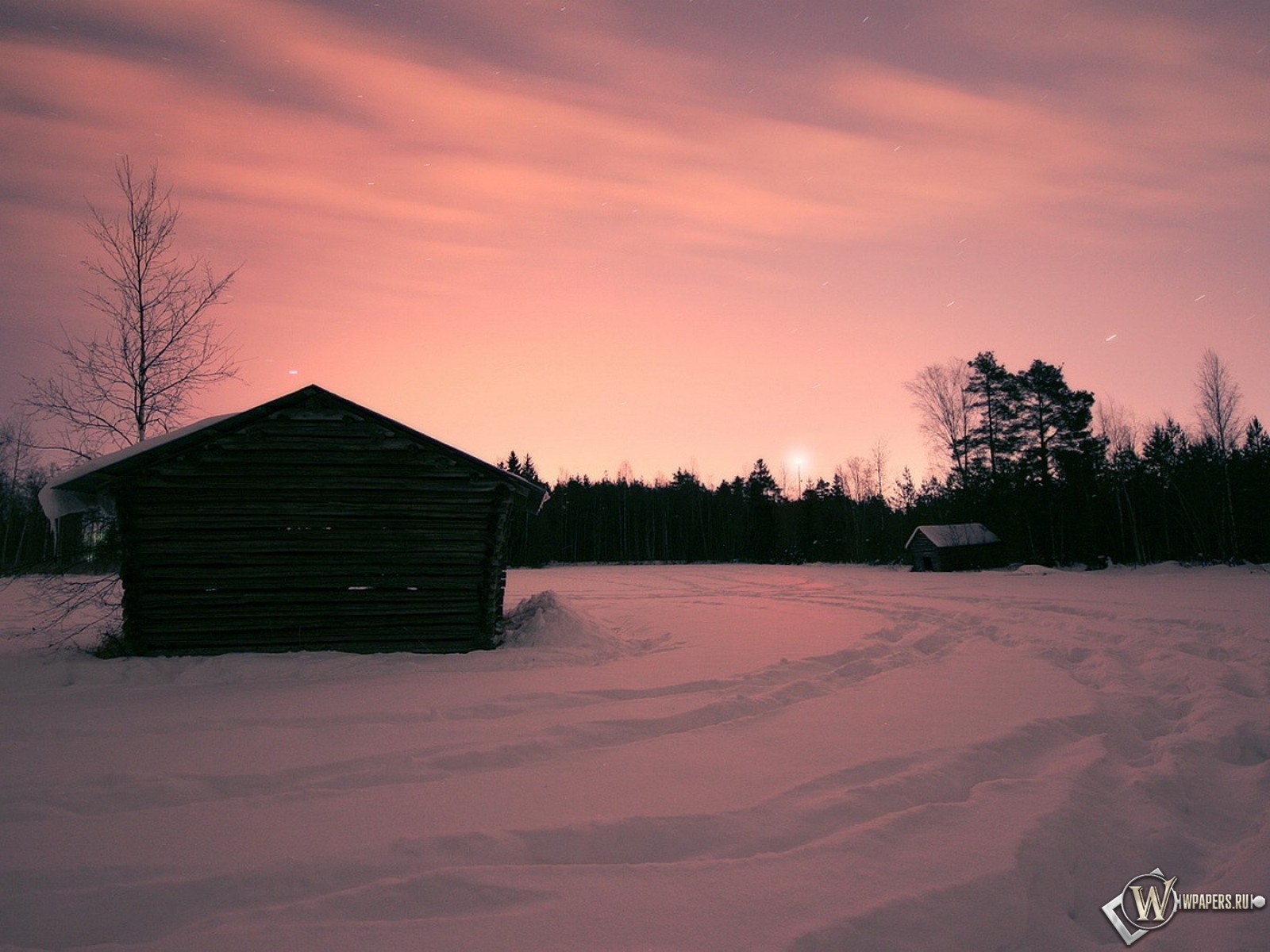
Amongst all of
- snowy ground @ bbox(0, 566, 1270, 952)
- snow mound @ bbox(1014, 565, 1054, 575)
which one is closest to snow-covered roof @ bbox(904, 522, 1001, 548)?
snow mound @ bbox(1014, 565, 1054, 575)

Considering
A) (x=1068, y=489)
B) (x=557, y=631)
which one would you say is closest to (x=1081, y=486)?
(x=1068, y=489)

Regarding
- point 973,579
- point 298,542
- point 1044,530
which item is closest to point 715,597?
point 973,579

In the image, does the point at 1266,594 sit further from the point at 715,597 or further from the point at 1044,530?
the point at 1044,530

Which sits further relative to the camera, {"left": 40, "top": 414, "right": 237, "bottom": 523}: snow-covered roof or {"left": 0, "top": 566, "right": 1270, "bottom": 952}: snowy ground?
{"left": 40, "top": 414, "right": 237, "bottom": 523}: snow-covered roof

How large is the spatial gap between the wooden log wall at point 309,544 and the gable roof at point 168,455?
5.5 inches

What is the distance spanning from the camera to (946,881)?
326cm

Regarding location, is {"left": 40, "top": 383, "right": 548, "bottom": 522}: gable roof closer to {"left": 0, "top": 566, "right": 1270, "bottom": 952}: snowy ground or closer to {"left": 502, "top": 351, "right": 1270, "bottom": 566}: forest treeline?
{"left": 0, "top": 566, "right": 1270, "bottom": 952}: snowy ground

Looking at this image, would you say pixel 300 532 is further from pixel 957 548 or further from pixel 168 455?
pixel 957 548

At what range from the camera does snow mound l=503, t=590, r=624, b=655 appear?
35.4 ft

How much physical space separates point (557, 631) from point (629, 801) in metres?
7.22

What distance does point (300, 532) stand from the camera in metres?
10.2

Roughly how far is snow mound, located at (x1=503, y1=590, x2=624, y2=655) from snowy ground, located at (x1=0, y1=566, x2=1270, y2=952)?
1601 millimetres

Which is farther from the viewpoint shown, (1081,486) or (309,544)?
(1081,486)

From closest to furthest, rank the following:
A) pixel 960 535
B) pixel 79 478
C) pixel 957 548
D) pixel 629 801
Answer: pixel 629 801
pixel 79 478
pixel 957 548
pixel 960 535
